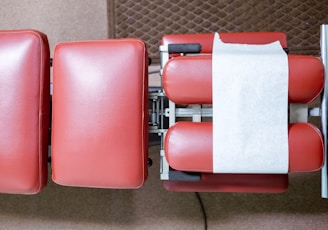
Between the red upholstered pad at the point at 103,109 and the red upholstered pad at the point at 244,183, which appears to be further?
the red upholstered pad at the point at 244,183

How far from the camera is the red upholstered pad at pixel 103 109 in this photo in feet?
3.45

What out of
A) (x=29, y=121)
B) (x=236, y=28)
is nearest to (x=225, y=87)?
(x=29, y=121)

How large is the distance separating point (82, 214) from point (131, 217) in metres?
0.22

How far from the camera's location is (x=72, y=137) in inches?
42.3

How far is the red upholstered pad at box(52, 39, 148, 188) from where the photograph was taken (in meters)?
1.05

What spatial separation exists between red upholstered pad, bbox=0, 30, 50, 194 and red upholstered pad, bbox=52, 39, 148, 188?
0.06m

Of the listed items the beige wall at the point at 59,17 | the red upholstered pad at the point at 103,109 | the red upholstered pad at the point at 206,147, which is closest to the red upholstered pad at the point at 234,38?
the red upholstered pad at the point at 103,109

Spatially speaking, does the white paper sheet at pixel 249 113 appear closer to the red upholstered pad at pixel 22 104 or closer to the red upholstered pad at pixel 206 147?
the red upholstered pad at pixel 206 147

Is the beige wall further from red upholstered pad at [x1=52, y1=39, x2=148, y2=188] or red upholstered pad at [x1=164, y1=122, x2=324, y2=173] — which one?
red upholstered pad at [x1=164, y1=122, x2=324, y2=173]

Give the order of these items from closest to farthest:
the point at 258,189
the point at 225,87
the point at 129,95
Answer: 1. the point at 225,87
2. the point at 129,95
3. the point at 258,189

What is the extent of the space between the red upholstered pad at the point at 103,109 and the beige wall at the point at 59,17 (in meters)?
0.64

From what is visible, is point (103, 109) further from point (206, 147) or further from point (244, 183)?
point (244, 183)

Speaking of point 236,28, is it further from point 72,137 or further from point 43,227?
point 43,227

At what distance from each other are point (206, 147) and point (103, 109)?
0.31 metres
